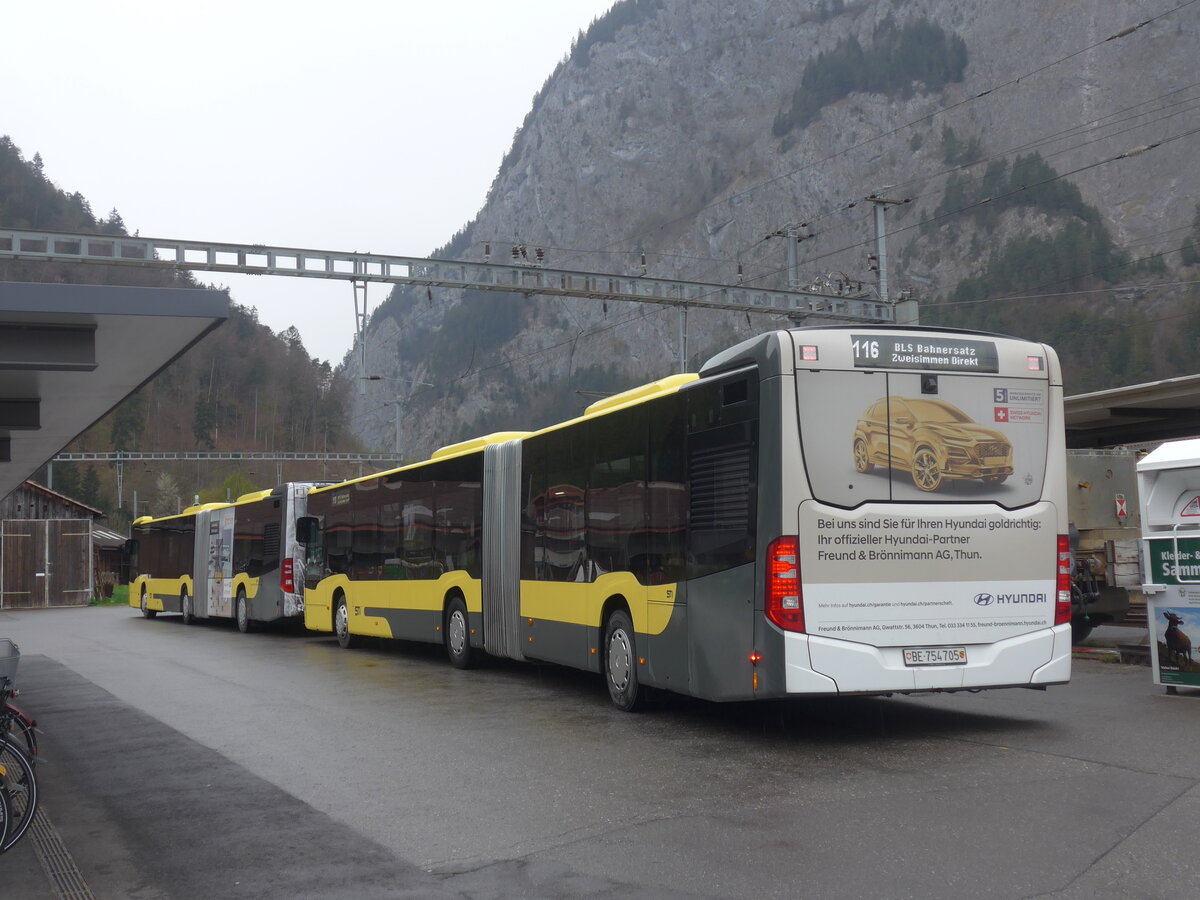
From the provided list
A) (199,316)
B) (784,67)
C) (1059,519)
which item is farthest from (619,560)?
(784,67)

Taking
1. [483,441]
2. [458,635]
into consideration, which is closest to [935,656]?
[483,441]

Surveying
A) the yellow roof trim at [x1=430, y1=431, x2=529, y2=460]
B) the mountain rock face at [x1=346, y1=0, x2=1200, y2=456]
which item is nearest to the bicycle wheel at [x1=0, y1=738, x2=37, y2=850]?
the yellow roof trim at [x1=430, y1=431, x2=529, y2=460]

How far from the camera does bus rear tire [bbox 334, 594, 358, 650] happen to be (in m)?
21.8

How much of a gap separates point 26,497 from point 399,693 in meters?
44.0

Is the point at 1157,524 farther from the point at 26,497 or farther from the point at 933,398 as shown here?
the point at 26,497

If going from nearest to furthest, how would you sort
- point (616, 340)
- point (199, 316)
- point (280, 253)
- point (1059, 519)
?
point (199, 316)
point (1059, 519)
point (280, 253)
point (616, 340)

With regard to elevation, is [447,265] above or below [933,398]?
above

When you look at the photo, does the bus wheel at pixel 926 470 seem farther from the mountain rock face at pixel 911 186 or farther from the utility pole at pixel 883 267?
the mountain rock face at pixel 911 186

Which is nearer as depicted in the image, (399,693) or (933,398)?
(933,398)

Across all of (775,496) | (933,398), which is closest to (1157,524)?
(933,398)

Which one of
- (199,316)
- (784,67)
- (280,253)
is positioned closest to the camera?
(199,316)

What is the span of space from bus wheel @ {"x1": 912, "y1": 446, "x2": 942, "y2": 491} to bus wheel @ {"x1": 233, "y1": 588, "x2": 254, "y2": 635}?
68.0ft

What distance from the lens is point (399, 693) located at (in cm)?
1386

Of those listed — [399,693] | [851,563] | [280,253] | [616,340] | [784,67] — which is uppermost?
[784,67]
